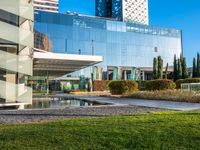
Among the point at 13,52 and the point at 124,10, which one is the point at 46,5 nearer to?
the point at 124,10

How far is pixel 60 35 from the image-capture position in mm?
65250

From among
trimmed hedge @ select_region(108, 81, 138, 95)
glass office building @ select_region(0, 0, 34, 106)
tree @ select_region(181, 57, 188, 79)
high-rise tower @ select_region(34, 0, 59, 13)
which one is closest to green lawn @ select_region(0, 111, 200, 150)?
glass office building @ select_region(0, 0, 34, 106)

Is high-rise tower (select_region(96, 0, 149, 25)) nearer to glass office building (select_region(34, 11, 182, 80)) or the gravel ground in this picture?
glass office building (select_region(34, 11, 182, 80))

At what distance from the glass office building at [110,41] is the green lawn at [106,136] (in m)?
51.5

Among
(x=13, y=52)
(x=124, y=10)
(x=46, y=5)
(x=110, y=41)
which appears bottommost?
(x=13, y=52)

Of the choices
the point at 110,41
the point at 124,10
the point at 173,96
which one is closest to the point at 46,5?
the point at 124,10

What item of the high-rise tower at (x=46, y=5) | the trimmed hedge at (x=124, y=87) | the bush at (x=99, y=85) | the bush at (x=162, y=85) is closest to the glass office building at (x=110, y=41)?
the bush at (x=99, y=85)

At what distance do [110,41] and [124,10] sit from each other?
166 ft

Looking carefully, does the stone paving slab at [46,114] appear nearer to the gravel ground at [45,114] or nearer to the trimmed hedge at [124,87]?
the gravel ground at [45,114]

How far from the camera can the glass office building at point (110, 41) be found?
211 feet

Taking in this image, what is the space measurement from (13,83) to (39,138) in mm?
8581

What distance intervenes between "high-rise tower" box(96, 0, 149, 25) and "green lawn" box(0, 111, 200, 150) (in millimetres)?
111970

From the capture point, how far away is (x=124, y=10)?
11819cm

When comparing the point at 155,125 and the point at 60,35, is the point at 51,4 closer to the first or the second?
the point at 60,35
